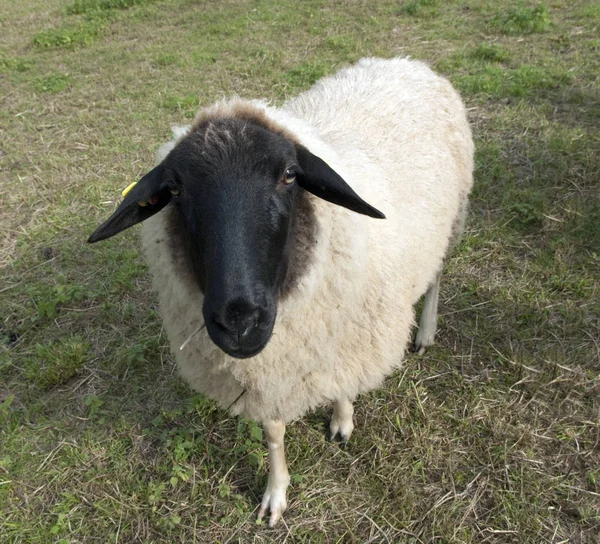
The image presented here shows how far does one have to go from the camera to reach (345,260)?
1.78 metres

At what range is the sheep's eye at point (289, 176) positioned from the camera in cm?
150

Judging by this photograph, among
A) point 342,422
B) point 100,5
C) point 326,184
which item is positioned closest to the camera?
point 326,184

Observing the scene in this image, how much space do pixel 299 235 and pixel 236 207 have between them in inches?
11.9

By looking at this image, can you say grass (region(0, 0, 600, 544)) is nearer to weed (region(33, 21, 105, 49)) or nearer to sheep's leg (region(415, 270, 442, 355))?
sheep's leg (region(415, 270, 442, 355))

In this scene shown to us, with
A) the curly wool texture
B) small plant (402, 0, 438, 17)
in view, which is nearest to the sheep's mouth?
the curly wool texture

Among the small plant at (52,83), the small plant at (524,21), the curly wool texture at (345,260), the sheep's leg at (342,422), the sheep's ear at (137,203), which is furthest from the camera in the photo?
the small plant at (52,83)

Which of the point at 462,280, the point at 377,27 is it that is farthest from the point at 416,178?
the point at 377,27

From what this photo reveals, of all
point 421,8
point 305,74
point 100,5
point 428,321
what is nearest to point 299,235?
point 428,321

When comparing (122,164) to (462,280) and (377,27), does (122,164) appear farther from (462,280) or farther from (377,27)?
(377,27)

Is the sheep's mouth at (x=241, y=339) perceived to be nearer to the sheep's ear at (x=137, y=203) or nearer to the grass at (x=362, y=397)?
the sheep's ear at (x=137, y=203)

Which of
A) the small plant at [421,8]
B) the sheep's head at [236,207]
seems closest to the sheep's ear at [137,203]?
the sheep's head at [236,207]

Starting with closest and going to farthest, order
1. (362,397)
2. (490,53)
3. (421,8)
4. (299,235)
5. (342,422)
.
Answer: (299,235), (342,422), (362,397), (490,53), (421,8)

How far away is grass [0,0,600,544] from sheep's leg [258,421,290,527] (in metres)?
0.06

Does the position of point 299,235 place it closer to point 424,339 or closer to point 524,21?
point 424,339
